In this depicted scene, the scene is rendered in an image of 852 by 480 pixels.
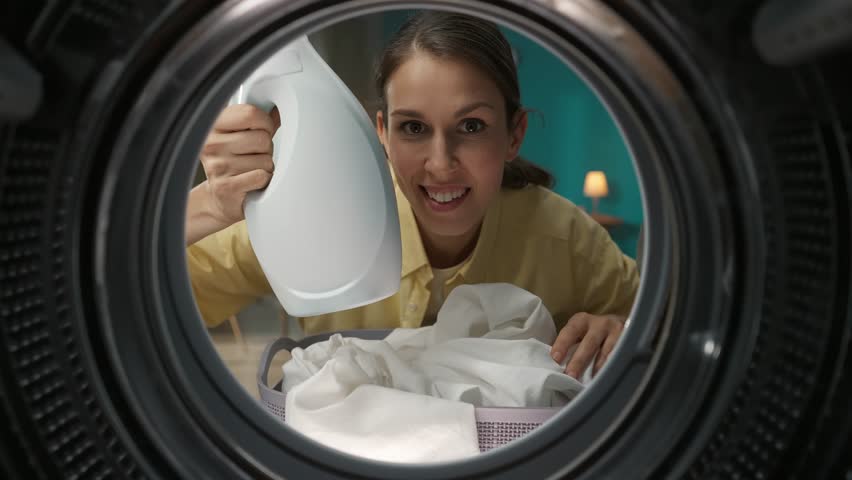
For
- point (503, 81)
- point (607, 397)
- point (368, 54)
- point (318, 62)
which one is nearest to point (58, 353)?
point (607, 397)

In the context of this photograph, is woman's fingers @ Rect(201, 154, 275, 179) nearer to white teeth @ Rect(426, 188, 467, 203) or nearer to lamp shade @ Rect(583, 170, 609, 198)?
white teeth @ Rect(426, 188, 467, 203)

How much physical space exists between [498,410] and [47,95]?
1.97 feet

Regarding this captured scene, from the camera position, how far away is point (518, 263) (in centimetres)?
161

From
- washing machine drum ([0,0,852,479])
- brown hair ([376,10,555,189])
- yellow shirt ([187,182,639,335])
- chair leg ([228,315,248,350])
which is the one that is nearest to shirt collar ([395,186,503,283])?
yellow shirt ([187,182,639,335])

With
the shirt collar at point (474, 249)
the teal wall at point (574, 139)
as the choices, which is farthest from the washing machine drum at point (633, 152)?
the teal wall at point (574, 139)

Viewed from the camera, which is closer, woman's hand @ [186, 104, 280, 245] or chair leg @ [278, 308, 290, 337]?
woman's hand @ [186, 104, 280, 245]

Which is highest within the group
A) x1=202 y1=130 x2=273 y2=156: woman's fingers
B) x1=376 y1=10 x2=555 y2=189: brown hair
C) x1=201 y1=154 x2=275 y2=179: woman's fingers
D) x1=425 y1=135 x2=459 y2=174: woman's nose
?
x1=376 y1=10 x2=555 y2=189: brown hair

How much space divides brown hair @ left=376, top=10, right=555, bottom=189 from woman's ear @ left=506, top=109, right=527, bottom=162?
0.02 meters

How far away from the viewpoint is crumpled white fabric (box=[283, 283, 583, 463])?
861 mm

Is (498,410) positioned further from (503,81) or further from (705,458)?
(503,81)

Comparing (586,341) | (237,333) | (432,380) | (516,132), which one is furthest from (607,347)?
(237,333)

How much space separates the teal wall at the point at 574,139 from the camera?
288 centimetres

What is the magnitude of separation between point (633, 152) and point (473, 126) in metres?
0.73

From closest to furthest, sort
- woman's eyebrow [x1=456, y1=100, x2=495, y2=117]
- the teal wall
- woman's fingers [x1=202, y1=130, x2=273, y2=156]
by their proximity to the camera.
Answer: woman's fingers [x1=202, y1=130, x2=273, y2=156] < woman's eyebrow [x1=456, y1=100, x2=495, y2=117] < the teal wall
